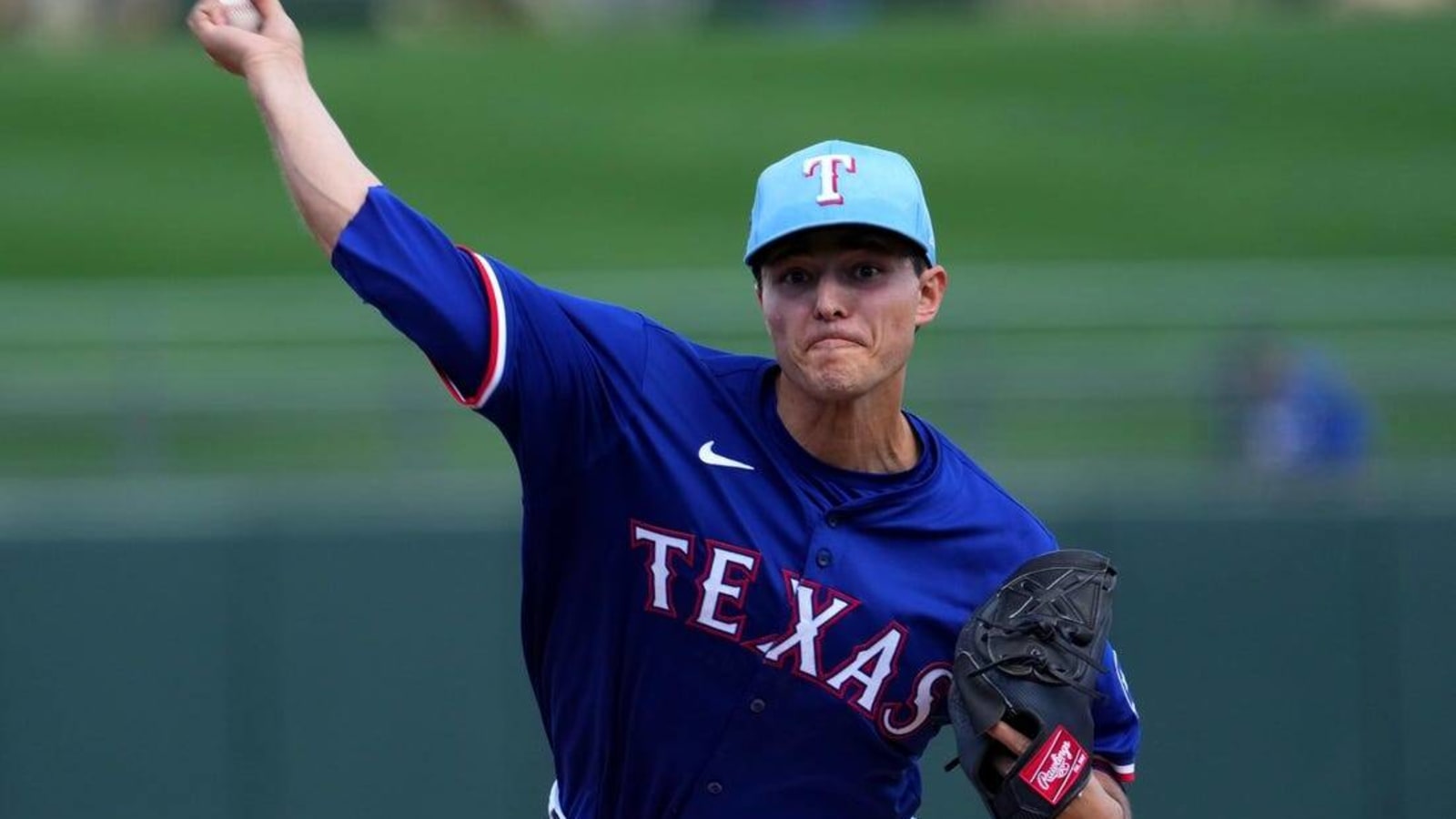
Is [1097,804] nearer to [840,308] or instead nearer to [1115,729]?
[1115,729]

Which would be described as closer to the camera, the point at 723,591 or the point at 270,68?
the point at 270,68

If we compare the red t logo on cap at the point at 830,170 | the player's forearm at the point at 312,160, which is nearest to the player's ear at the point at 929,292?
the red t logo on cap at the point at 830,170

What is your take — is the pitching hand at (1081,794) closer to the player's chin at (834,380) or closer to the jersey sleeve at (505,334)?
the player's chin at (834,380)

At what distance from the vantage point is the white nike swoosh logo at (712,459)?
3746 millimetres

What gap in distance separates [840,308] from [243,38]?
3.37ft

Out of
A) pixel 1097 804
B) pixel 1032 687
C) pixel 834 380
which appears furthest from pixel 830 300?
pixel 1097 804

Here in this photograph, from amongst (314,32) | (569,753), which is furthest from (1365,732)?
(314,32)

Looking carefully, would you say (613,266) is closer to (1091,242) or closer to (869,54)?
(1091,242)

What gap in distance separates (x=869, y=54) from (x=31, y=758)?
1434 centimetres

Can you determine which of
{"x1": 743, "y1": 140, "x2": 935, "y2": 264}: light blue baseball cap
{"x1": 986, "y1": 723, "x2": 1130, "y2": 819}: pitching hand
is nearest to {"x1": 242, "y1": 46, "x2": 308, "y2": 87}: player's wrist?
{"x1": 743, "y1": 140, "x2": 935, "y2": 264}: light blue baseball cap

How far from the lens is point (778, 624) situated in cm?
370

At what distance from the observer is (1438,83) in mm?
19547

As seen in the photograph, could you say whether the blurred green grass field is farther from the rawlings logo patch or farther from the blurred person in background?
the rawlings logo patch

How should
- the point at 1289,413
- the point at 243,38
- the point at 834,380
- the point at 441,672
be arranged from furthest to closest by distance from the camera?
the point at 1289,413
the point at 441,672
the point at 834,380
the point at 243,38
